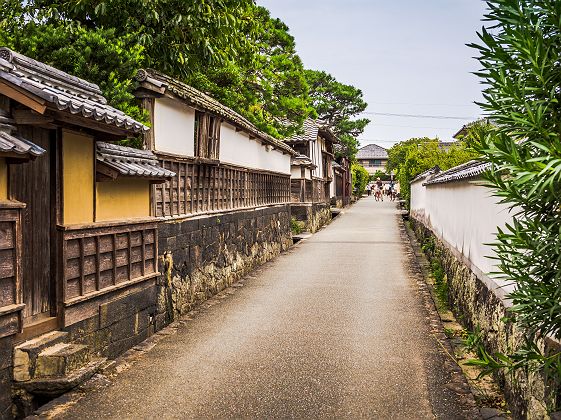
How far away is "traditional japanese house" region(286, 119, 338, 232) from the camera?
32.4m

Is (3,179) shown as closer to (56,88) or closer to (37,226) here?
(37,226)

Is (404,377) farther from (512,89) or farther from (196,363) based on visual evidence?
(512,89)

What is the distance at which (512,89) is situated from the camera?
3.90m

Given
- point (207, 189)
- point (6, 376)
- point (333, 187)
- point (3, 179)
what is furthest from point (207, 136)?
point (333, 187)

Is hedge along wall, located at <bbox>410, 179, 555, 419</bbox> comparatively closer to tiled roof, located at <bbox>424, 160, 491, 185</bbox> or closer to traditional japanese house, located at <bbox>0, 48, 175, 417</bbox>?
tiled roof, located at <bbox>424, 160, 491, 185</bbox>

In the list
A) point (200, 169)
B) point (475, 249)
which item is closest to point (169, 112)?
point (200, 169)

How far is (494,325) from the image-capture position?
7734mm

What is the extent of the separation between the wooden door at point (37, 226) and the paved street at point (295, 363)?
127cm

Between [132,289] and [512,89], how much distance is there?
7.04m

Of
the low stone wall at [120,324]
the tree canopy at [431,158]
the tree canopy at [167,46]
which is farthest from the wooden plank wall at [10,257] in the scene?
the tree canopy at [431,158]

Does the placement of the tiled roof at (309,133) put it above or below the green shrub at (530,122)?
above

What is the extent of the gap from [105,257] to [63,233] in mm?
1278

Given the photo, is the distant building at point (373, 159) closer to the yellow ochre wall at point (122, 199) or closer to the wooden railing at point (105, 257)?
the yellow ochre wall at point (122, 199)

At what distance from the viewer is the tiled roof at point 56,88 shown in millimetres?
5871
